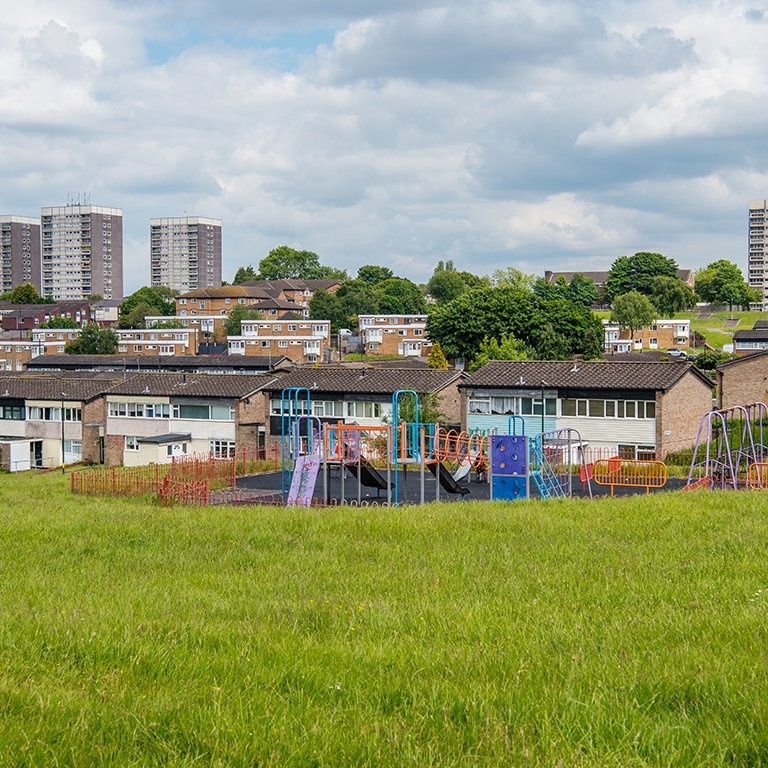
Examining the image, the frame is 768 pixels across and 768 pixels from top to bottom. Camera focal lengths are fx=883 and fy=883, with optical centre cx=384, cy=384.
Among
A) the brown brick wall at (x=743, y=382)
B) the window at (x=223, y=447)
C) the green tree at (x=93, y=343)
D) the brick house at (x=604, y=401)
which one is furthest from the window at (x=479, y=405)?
the green tree at (x=93, y=343)

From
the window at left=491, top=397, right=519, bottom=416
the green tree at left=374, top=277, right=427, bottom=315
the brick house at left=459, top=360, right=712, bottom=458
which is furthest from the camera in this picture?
the green tree at left=374, top=277, right=427, bottom=315

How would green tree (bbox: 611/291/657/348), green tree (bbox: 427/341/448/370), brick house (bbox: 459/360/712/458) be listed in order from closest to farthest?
brick house (bbox: 459/360/712/458) → green tree (bbox: 427/341/448/370) → green tree (bbox: 611/291/657/348)

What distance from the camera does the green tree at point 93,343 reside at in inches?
4439

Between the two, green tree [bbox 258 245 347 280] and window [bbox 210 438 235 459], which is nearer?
window [bbox 210 438 235 459]

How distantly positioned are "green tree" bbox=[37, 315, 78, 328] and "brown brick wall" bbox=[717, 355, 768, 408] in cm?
11402

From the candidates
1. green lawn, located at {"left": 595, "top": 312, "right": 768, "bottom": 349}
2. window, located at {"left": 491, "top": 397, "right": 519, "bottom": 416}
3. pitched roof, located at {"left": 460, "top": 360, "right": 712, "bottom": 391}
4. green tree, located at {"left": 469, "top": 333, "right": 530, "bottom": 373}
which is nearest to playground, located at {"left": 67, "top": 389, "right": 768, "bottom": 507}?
pitched roof, located at {"left": 460, "top": 360, "right": 712, "bottom": 391}

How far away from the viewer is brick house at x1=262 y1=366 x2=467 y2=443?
180 feet

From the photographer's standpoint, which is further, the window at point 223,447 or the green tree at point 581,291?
the green tree at point 581,291

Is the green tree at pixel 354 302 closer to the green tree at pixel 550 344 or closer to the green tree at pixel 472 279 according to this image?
the green tree at pixel 472 279

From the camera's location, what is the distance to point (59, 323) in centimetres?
14338

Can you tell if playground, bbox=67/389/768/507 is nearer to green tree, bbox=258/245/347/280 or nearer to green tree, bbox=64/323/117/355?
green tree, bbox=64/323/117/355

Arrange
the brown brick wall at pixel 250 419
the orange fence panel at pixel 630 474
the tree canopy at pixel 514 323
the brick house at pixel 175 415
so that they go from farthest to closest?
the tree canopy at pixel 514 323
the brick house at pixel 175 415
the brown brick wall at pixel 250 419
the orange fence panel at pixel 630 474

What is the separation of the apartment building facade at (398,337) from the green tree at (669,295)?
32.1 metres

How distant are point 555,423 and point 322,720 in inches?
1852
